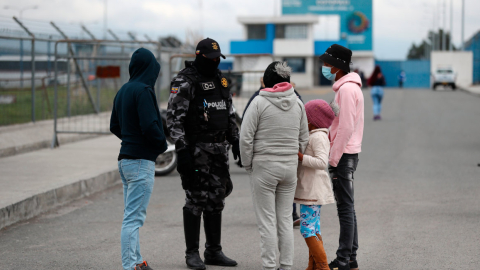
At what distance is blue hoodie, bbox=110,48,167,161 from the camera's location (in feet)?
15.3

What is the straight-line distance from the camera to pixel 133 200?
480 cm

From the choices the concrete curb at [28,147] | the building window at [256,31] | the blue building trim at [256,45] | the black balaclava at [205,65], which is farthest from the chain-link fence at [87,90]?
the building window at [256,31]

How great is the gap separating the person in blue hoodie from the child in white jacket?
120 cm

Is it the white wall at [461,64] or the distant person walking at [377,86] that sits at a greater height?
the white wall at [461,64]

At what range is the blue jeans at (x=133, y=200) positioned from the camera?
15.6 feet

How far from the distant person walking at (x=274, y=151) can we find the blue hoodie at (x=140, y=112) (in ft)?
2.36

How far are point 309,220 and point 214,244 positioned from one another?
101 cm

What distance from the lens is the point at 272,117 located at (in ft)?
15.1

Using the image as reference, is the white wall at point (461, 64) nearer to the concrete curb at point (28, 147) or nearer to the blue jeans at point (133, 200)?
the concrete curb at point (28, 147)

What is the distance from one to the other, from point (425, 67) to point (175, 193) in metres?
57.5

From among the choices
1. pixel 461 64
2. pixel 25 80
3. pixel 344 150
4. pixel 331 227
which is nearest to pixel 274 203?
pixel 344 150

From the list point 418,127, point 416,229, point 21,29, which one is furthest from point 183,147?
point 418,127

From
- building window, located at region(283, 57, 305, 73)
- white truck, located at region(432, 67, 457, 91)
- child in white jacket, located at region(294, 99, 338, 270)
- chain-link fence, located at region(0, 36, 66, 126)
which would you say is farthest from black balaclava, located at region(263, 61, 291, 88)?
building window, located at region(283, 57, 305, 73)

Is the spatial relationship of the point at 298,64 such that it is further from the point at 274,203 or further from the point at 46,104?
the point at 274,203
